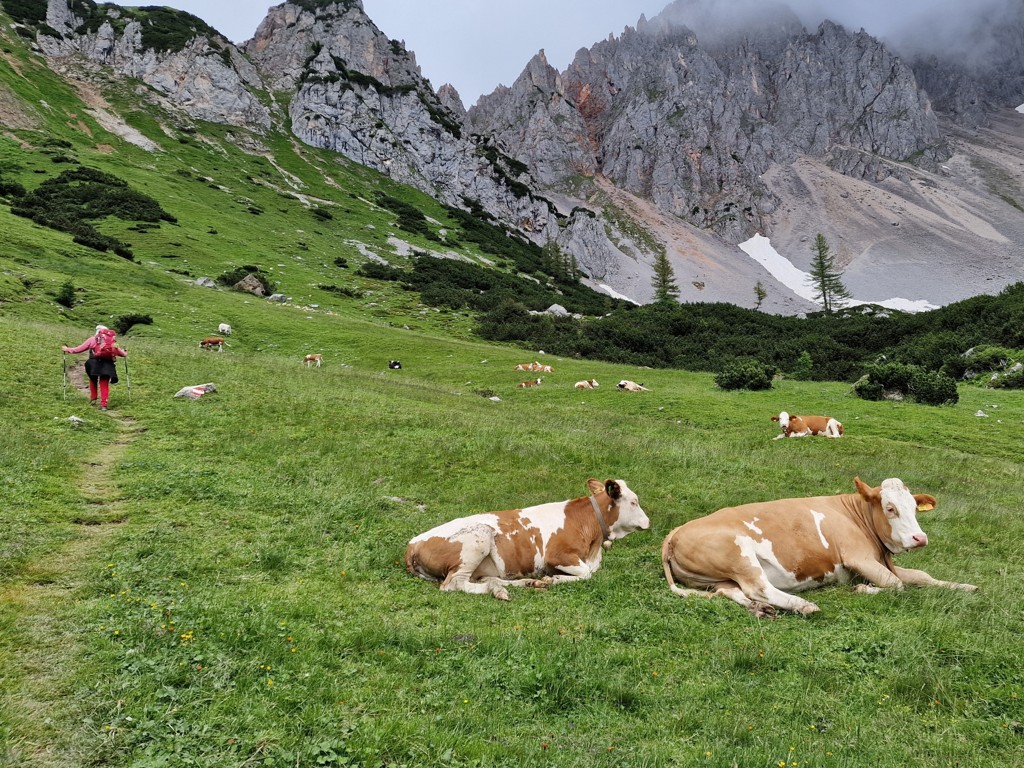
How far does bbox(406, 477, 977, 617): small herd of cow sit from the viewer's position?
7.60 metres

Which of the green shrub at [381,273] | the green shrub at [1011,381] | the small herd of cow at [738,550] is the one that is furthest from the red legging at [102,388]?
the green shrub at [381,273]

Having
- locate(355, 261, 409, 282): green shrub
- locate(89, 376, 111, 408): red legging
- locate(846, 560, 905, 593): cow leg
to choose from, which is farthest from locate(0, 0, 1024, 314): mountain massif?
locate(846, 560, 905, 593): cow leg

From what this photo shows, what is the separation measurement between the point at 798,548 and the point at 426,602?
5.19 meters

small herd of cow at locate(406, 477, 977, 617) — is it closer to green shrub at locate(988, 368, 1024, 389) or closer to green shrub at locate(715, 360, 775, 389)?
green shrub at locate(715, 360, 775, 389)

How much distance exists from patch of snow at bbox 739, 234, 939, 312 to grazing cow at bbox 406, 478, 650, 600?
160538mm

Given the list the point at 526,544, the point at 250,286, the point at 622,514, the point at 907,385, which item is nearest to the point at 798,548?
the point at 622,514

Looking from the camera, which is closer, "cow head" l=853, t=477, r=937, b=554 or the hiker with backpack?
"cow head" l=853, t=477, r=937, b=554

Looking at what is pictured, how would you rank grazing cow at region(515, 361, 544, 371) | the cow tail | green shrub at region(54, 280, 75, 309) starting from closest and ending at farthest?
the cow tail
grazing cow at region(515, 361, 544, 371)
green shrub at region(54, 280, 75, 309)

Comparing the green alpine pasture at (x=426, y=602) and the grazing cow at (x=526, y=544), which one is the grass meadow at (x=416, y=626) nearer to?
the green alpine pasture at (x=426, y=602)

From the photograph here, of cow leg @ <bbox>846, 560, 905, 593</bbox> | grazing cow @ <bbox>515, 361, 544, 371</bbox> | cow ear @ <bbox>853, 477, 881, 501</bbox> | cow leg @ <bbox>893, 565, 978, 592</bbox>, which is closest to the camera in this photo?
cow leg @ <bbox>893, 565, 978, 592</bbox>

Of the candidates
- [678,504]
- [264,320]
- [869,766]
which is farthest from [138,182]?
→ [869,766]

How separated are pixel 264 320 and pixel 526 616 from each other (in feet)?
145

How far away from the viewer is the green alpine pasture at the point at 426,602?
424 cm

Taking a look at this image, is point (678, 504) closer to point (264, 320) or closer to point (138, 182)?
point (264, 320)
